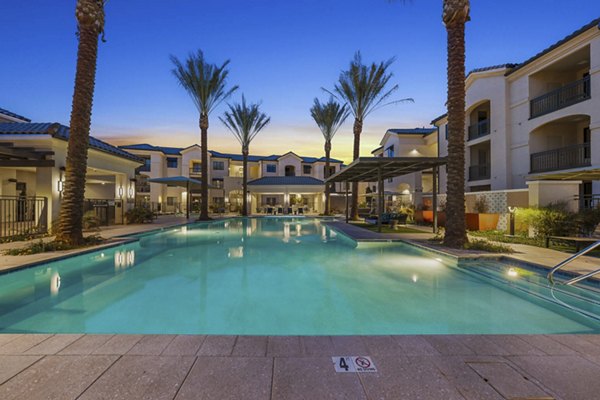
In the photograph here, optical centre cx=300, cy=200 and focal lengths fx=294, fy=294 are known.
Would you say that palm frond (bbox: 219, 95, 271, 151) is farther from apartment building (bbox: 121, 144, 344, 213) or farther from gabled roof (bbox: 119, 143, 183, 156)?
gabled roof (bbox: 119, 143, 183, 156)

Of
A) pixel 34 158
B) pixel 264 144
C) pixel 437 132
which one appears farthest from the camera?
pixel 264 144

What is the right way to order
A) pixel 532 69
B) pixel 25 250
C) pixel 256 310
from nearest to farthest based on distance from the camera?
pixel 256 310
pixel 25 250
pixel 532 69

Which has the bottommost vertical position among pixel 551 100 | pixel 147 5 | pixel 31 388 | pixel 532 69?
pixel 31 388

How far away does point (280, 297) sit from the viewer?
5.88 metres

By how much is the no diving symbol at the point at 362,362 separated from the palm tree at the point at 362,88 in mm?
19240

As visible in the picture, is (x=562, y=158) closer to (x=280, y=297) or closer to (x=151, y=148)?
(x=280, y=297)

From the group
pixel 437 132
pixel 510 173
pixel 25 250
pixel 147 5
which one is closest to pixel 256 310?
pixel 25 250

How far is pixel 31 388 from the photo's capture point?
7.73ft

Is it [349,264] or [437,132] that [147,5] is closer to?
[349,264]

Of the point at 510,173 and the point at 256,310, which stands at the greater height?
the point at 510,173

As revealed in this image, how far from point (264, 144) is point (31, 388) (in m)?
44.6

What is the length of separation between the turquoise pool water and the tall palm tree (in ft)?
Result: 5.36

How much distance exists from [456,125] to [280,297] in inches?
327

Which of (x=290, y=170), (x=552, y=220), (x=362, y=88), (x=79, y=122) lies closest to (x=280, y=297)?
(x=79, y=122)
